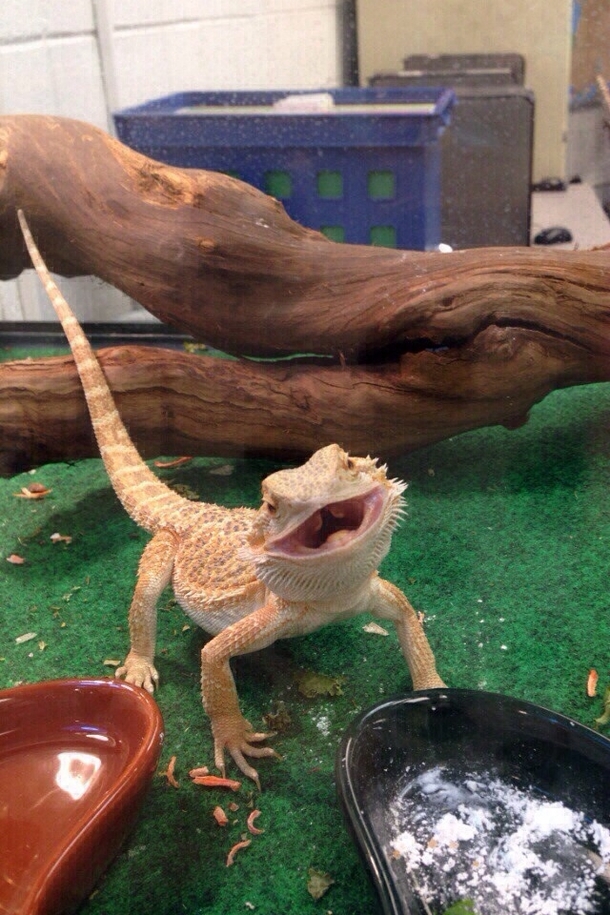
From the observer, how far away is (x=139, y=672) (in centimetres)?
209

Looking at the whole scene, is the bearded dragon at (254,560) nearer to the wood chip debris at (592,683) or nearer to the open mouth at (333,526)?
the open mouth at (333,526)

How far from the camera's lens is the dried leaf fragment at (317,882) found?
59.2 inches

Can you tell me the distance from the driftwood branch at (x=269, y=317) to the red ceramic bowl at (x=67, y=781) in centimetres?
116

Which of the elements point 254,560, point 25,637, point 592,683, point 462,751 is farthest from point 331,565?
point 25,637

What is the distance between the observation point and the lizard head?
1461mm

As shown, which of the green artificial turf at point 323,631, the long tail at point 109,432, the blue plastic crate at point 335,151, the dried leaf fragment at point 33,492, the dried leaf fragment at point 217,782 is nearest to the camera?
the green artificial turf at point 323,631

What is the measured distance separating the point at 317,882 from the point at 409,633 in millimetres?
611

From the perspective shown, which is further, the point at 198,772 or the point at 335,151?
the point at 335,151

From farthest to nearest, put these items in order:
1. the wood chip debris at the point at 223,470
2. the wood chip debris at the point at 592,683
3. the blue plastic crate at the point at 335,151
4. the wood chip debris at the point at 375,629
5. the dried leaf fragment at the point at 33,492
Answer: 1. the dried leaf fragment at the point at 33,492
2. the wood chip debris at the point at 223,470
3. the blue plastic crate at the point at 335,151
4. the wood chip debris at the point at 375,629
5. the wood chip debris at the point at 592,683

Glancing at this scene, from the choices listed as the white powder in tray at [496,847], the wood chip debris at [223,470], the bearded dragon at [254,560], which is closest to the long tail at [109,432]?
the bearded dragon at [254,560]

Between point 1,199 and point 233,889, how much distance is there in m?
2.11

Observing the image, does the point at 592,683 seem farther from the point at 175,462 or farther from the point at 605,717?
the point at 175,462

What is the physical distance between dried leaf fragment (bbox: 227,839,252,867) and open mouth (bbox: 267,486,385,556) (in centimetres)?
58

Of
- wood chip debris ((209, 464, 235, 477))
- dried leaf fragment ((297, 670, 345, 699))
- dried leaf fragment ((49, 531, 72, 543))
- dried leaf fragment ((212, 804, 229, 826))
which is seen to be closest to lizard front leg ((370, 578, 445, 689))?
dried leaf fragment ((297, 670, 345, 699))
